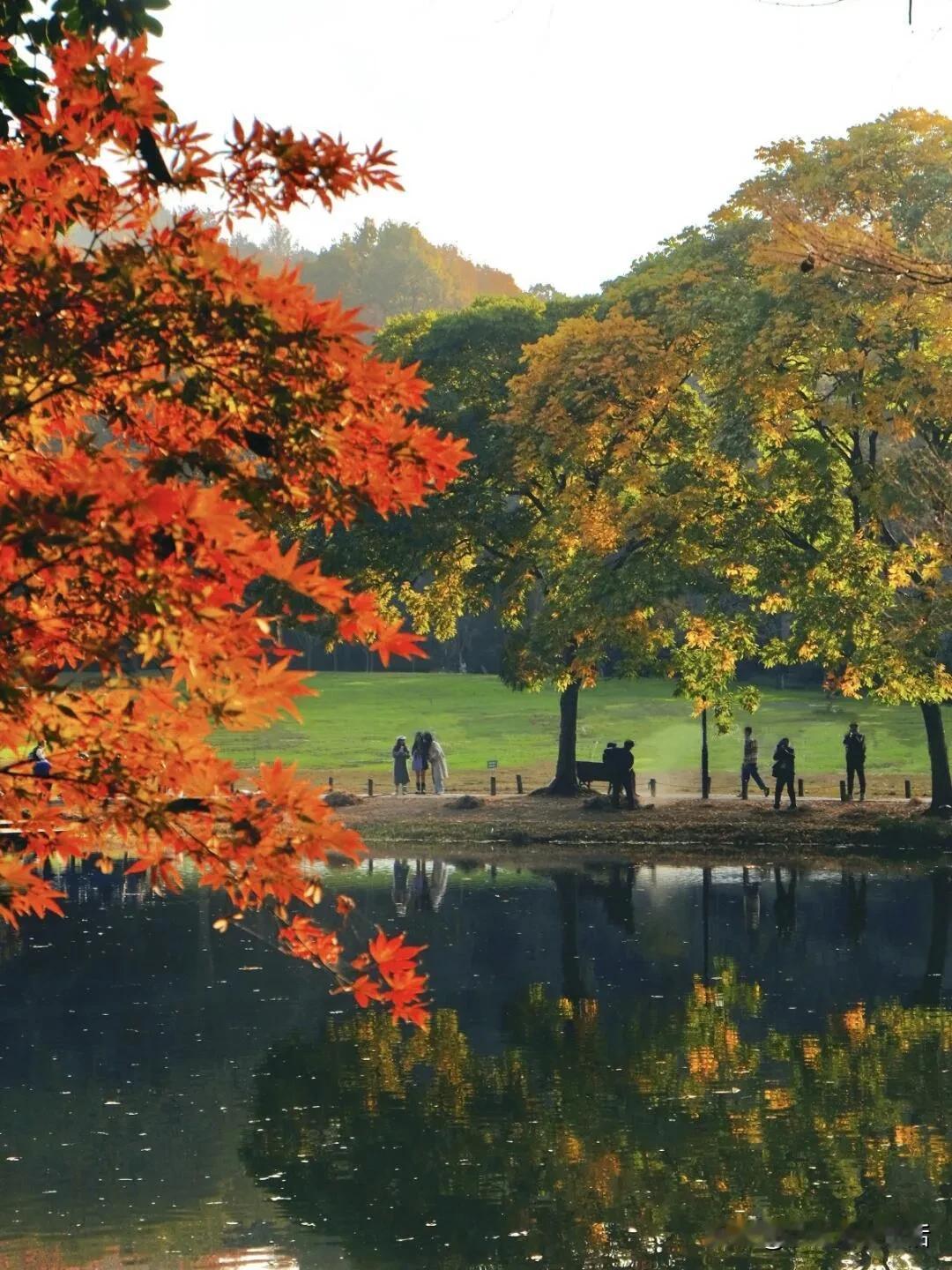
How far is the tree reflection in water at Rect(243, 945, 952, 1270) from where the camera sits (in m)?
13.9

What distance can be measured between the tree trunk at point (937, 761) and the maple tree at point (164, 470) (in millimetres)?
32745

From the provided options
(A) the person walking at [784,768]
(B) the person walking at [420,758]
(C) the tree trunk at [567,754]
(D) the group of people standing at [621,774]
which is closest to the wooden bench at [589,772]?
(C) the tree trunk at [567,754]

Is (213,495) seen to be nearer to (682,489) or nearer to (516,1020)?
(516,1020)

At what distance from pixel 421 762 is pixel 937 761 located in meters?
15.5

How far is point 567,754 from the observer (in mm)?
47344

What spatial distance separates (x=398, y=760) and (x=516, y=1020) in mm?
27020

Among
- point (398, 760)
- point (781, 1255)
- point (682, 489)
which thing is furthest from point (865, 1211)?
point (398, 760)

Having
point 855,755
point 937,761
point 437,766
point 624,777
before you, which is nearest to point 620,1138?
point 937,761

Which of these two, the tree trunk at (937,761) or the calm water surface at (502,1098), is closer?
the calm water surface at (502,1098)

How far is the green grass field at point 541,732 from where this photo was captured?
56.5m

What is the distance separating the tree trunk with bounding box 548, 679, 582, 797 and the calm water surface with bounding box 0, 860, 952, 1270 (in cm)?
1512

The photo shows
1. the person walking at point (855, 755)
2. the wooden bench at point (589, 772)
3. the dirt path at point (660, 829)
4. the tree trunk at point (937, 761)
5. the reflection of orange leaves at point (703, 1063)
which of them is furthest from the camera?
the wooden bench at point (589, 772)

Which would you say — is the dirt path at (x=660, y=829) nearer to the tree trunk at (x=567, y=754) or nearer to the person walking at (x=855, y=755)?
the tree trunk at (x=567, y=754)

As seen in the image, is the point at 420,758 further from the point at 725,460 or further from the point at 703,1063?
the point at 703,1063
